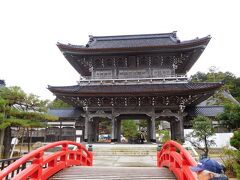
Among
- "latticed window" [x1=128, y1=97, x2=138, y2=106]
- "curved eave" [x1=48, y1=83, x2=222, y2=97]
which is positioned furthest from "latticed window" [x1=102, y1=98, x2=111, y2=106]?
"latticed window" [x1=128, y1=97, x2=138, y2=106]

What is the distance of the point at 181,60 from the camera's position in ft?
66.4

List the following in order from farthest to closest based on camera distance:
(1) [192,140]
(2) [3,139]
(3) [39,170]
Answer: (1) [192,140], (2) [3,139], (3) [39,170]

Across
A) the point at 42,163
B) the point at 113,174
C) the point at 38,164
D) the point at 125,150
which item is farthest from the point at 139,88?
the point at 38,164

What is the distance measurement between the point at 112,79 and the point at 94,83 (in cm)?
171

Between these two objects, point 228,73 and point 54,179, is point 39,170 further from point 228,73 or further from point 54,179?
point 228,73

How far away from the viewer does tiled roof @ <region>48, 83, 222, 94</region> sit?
16.3 metres

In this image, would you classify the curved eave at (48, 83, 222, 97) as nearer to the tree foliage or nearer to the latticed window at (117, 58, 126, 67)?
the latticed window at (117, 58, 126, 67)

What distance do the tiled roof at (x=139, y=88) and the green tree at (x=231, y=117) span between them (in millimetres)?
3151

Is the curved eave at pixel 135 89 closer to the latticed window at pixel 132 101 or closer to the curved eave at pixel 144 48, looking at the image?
the latticed window at pixel 132 101

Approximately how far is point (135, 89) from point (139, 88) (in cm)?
43

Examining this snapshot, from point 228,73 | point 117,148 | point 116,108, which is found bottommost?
point 117,148

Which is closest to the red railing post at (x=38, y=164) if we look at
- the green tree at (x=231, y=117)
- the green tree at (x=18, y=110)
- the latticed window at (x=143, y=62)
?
the green tree at (x=18, y=110)

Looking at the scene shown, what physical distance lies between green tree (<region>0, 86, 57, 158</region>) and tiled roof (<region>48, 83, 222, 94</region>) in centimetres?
229

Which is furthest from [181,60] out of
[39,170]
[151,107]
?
[39,170]
